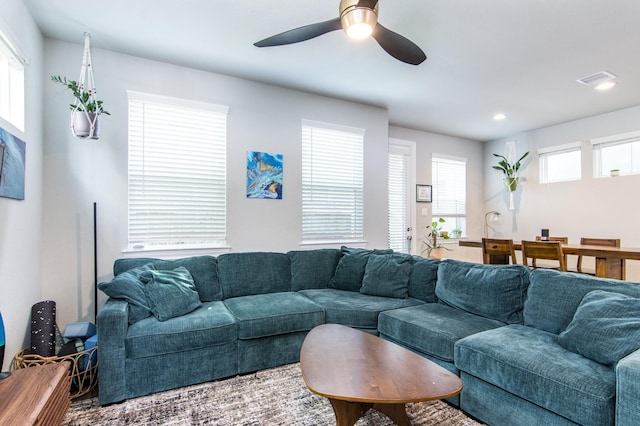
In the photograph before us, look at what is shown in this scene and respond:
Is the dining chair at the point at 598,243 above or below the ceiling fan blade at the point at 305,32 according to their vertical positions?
below

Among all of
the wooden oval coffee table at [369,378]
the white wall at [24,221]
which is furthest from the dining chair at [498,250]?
the white wall at [24,221]

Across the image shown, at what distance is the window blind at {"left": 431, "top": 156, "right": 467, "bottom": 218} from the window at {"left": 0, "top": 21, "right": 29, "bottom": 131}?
5572mm

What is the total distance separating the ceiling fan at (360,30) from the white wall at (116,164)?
1678 millimetres

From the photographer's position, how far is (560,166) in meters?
5.35

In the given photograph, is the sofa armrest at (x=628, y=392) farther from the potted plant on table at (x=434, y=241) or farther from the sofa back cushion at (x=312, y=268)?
the potted plant on table at (x=434, y=241)

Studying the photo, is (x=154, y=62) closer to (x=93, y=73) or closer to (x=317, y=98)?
(x=93, y=73)

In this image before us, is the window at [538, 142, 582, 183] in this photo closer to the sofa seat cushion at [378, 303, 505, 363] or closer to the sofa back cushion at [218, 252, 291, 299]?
the sofa seat cushion at [378, 303, 505, 363]

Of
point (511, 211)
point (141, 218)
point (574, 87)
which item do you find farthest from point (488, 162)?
point (141, 218)

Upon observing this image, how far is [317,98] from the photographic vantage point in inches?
164

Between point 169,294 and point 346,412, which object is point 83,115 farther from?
point 346,412

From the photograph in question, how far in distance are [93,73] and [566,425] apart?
169 inches

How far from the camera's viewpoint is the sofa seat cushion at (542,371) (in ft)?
4.76

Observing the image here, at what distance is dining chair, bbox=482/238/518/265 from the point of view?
3.89 meters

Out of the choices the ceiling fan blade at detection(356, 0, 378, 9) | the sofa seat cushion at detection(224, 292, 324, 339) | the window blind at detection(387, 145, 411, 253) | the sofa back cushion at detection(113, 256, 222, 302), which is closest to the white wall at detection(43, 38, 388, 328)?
the sofa back cushion at detection(113, 256, 222, 302)
